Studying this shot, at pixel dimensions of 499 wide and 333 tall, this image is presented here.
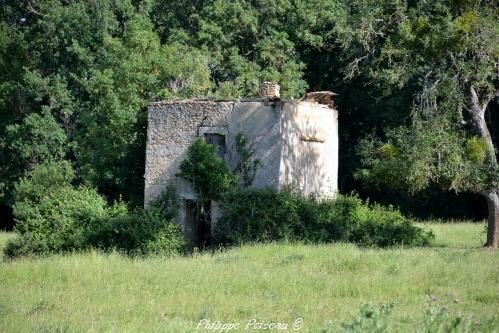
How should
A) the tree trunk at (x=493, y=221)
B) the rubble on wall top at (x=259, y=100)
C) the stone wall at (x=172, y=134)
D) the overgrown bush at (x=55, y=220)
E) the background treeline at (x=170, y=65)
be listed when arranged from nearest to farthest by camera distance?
the tree trunk at (x=493, y=221) < the overgrown bush at (x=55, y=220) < the rubble on wall top at (x=259, y=100) < the stone wall at (x=172, y=134) < the background treeline at (x=170, y=65)

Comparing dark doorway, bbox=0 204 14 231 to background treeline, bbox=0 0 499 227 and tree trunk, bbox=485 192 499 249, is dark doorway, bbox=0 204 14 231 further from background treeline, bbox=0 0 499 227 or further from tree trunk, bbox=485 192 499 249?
tree trunk, bbox=485 192 499 249

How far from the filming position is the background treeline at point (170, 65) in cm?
2914

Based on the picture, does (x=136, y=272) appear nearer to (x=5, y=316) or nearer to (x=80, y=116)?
(x=5, y=316)

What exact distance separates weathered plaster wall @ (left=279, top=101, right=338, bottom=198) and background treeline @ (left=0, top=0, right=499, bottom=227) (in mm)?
5505

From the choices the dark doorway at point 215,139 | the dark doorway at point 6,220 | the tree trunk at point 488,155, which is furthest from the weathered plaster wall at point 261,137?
the dark doorway at point 6,220

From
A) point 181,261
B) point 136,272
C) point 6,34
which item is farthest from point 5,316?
point 6,34

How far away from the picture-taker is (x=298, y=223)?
2078 centimetres

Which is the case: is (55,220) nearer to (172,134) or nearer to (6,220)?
(172,134)

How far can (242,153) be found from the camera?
2208 centimetres

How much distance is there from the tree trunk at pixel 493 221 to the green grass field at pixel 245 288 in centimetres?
194

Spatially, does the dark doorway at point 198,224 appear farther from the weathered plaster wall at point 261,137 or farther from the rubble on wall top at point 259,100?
the rubble on wall top at point 259,100

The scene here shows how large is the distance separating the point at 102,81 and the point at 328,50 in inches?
445

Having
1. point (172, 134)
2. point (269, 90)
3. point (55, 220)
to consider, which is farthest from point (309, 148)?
point (55, 220)

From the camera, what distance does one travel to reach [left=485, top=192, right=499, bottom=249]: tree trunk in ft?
61.8
